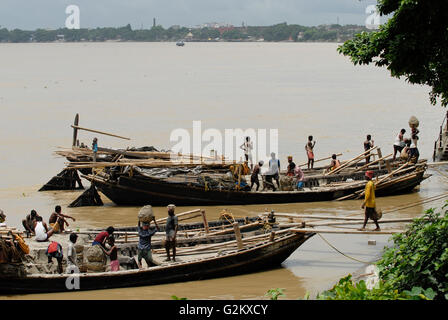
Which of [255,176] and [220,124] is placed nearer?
[255,176]

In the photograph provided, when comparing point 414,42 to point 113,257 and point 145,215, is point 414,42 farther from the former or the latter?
point 113,257

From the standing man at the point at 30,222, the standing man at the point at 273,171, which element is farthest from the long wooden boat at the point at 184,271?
the standing man at the point at 273,171

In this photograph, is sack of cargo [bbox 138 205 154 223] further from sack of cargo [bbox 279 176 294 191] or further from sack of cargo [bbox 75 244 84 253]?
sack of cargo [bbox 279 176 294 191]

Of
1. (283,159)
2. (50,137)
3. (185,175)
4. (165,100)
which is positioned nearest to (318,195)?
(185,175)

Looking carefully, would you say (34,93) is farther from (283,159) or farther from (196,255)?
(196,255)

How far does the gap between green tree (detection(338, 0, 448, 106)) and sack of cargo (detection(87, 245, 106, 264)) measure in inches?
217

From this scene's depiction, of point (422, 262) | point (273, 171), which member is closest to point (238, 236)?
point (422, 262)

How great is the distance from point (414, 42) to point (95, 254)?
6.37 meters

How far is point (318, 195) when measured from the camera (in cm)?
1988

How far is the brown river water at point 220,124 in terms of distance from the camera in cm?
1398

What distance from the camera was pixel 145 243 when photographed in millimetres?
12797

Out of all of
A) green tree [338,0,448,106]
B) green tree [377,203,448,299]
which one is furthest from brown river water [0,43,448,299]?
green tree [338,0,448,106]
